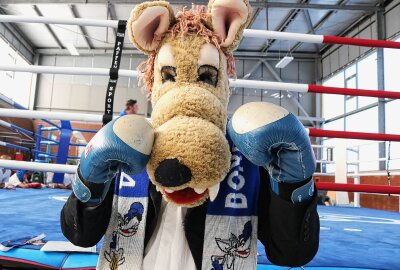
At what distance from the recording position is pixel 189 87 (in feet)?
2.14

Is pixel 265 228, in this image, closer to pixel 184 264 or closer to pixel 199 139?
pixel 184 264

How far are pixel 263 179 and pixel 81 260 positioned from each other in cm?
47

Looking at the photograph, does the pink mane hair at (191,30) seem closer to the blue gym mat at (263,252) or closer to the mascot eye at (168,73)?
the mascot eye at (168,73)

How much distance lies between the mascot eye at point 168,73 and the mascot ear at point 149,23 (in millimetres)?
80

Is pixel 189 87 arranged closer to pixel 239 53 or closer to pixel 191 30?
pixel 191 30

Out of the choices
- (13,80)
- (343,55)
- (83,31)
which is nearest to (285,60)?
(343,55)

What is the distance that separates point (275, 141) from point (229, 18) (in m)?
0.36

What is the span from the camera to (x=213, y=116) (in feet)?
2.04

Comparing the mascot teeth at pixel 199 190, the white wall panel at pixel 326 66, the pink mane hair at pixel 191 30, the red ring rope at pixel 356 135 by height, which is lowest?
the mascot teeth at pixel 199 190

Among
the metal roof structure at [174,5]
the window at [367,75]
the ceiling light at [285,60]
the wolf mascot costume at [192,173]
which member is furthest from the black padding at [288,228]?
the window at [367,75]

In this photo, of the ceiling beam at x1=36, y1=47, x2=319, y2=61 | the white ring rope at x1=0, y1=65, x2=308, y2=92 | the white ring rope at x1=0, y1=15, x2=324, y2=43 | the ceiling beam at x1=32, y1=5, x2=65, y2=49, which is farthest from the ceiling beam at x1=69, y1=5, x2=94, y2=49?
the white ring rope at x1=0, y1=65, x2=308, y2=92

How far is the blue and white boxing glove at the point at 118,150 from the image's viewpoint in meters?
0.52

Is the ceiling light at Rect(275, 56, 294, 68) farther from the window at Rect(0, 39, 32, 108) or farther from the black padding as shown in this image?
the black padding

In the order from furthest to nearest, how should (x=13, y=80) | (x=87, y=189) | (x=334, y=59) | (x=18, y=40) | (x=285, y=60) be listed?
(x=334, y=59) < (x=18, y=40) < (x=13, y=80) < (x=285, y=60) < (x=87, y=189)
